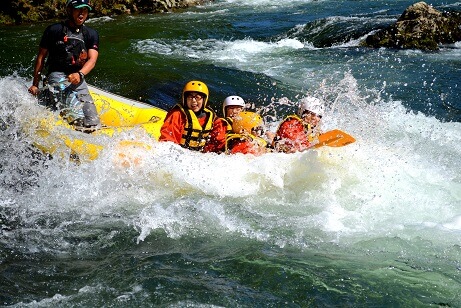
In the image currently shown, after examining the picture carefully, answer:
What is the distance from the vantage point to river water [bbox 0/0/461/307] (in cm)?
459

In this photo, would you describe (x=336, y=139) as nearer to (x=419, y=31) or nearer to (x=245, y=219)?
(x=245, y=219)

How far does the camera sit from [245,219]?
5809 mm

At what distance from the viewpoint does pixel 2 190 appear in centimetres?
636

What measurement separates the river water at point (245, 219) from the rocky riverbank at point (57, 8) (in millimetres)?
7864

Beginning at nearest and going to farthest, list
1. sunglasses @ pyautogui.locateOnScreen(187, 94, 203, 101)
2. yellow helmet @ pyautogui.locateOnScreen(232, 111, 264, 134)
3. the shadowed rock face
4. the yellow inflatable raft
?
the yellow inflatable raft < sunglasses @ pyautogui.locateOnScreen(187, 94, 203, 101) < yellow helmet @ pyautogui.locateOnScreen(232, 111, 264, 134) < the shadowed rock face

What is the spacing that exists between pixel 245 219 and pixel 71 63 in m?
2.61

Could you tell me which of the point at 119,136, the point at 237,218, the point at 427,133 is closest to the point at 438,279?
the point at 237,218

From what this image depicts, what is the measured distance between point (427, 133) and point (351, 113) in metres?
1.33

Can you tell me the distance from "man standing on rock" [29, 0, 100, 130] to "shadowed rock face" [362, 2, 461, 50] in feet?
29.6

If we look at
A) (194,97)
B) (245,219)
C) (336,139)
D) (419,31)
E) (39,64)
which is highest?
(39,64)

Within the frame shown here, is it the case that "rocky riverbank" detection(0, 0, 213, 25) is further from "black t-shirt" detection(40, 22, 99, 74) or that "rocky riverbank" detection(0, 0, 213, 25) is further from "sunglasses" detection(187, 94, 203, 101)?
"sunglasses" detection(187, 94, 203, 101)

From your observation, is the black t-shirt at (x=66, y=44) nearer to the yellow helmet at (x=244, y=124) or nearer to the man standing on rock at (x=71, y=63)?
the man standing on rock at (x=71, y=63)

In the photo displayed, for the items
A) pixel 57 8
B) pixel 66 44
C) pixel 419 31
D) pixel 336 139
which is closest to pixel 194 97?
pixel 66 44

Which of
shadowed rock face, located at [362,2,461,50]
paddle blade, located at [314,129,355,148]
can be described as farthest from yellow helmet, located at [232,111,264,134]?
shadowed rock face, located at [362,2,461,50]
